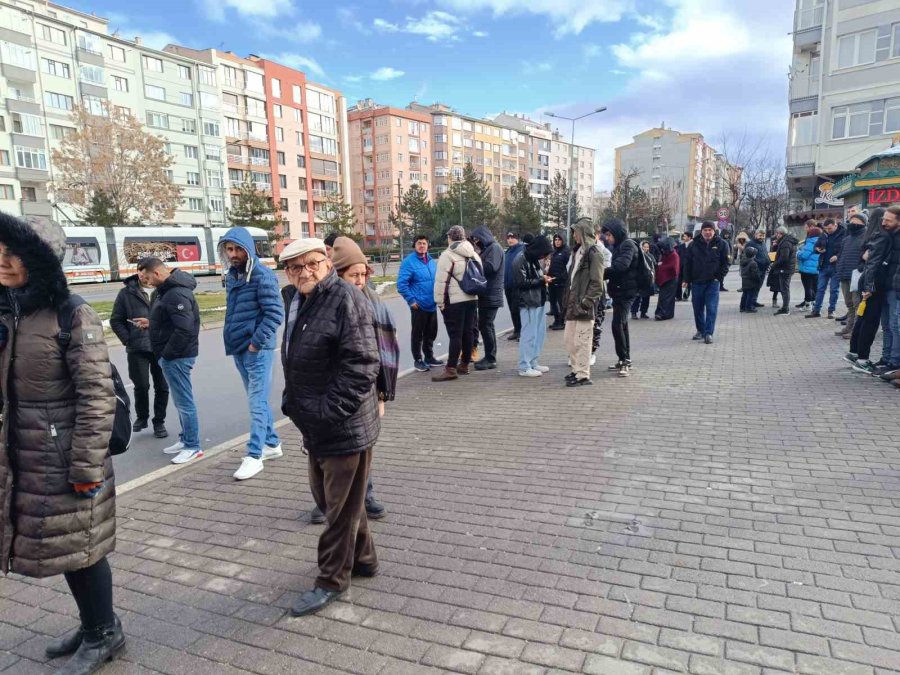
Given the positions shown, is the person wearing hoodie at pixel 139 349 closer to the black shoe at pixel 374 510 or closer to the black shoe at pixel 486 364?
the black shoe at pixel 374 510

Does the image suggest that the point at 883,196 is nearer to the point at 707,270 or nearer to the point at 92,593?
the point at 707,270

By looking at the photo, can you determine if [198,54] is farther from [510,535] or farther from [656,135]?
[656,135]

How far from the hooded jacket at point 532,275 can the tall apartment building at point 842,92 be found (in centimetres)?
2433

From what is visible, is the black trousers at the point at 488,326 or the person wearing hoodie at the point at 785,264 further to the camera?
the person wearing hoodie at the point at 785,264

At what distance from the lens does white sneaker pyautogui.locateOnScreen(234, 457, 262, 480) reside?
15.9 feet

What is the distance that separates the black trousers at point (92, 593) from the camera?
8.77ft

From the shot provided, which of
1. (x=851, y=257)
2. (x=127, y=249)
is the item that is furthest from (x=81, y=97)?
(x=851, y=257)

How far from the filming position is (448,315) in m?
8.07

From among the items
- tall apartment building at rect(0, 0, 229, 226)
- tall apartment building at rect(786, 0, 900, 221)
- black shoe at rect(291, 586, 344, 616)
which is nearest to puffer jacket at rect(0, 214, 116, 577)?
black shoe at rect(291, 586, 344, 616)

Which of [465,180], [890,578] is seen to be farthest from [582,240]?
[465,180]

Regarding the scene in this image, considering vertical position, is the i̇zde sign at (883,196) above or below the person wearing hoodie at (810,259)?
above

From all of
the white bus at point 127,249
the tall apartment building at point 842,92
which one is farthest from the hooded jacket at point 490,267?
the white bus at point 127,249

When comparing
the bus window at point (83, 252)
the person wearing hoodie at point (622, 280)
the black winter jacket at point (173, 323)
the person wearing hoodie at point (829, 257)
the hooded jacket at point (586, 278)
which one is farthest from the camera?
the bus window at point (83, 252)

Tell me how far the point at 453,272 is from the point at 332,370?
5.13 metres
